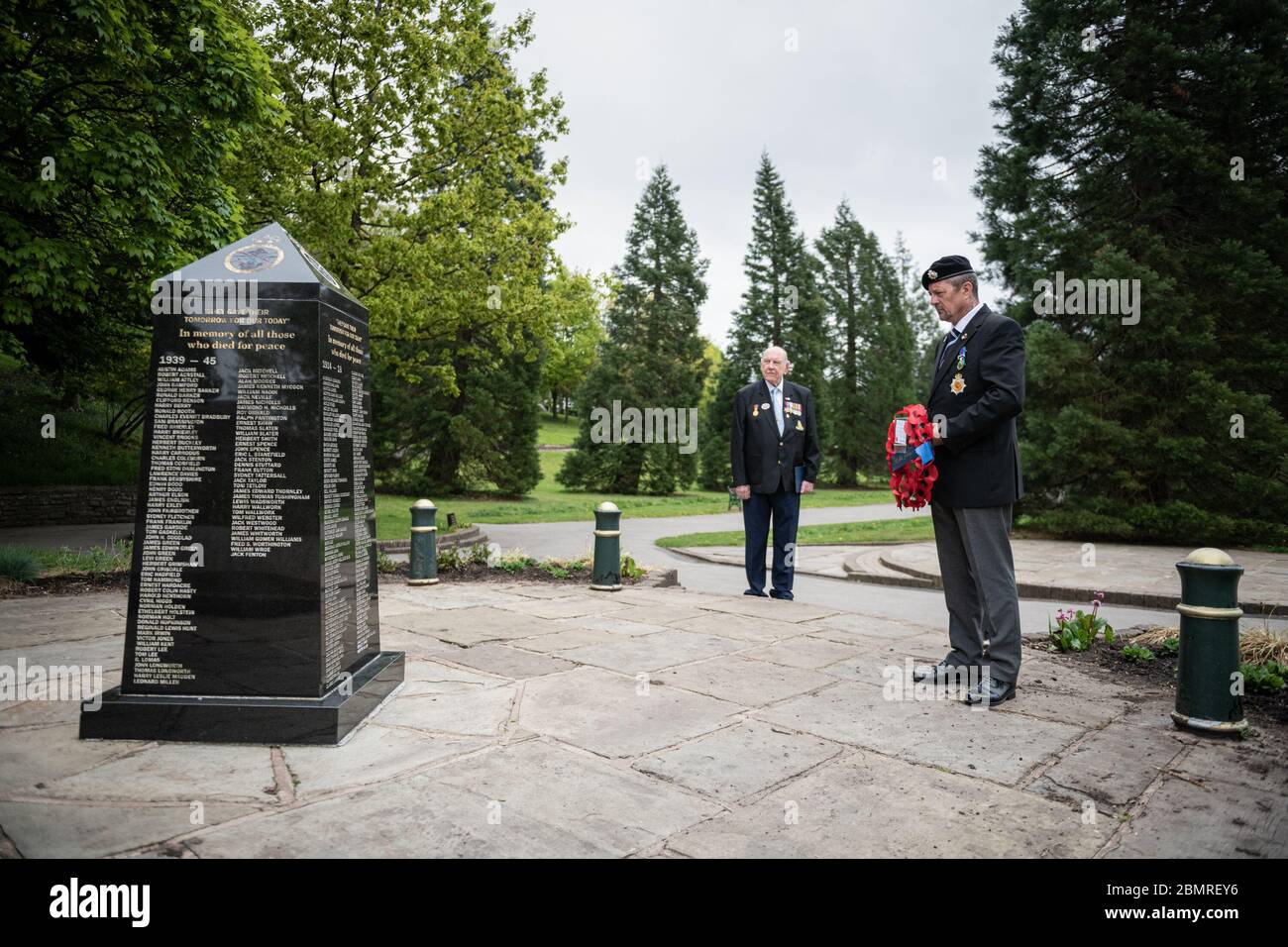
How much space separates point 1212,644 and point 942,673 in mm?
1463

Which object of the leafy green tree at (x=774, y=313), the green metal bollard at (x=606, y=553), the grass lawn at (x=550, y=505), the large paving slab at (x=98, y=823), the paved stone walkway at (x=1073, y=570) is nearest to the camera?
the large paving slab at (x=98, y=823)

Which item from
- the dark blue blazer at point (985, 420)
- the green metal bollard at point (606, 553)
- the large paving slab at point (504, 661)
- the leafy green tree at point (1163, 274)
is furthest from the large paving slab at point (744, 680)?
the leafy green tree at point (1163, 274)

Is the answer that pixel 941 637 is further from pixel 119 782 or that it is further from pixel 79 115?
pixel 79 115

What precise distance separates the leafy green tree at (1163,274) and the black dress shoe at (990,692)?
13041mm

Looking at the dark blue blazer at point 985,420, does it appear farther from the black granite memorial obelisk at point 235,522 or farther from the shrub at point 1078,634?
the black granite memorial obelisk at point 235,522

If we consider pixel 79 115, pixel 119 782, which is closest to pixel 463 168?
pixel 79 115

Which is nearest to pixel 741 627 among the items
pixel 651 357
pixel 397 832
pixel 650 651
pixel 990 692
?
pixel 650 651

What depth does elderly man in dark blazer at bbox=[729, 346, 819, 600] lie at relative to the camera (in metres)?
8.20

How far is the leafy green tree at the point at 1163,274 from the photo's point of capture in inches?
599

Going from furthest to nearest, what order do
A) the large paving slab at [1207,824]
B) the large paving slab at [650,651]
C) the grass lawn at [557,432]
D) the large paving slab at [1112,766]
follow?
1. the grass lawn at [557,432]
2. the large paving slab at [650,651]
3. the large paving slab at [1112,766]
4. the large paving slab at [1207,824]

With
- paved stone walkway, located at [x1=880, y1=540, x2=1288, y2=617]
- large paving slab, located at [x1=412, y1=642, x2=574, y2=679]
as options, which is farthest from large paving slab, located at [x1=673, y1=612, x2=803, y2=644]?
paved stone walkway, located at [x1=880, y1=540, x2=1288, y2=617]

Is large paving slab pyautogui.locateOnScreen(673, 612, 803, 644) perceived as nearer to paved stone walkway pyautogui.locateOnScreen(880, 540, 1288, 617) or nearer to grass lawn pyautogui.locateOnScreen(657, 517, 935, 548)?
paved stone walkway pyautogui.locateOnScreen(880, 540, 1288, 617)
